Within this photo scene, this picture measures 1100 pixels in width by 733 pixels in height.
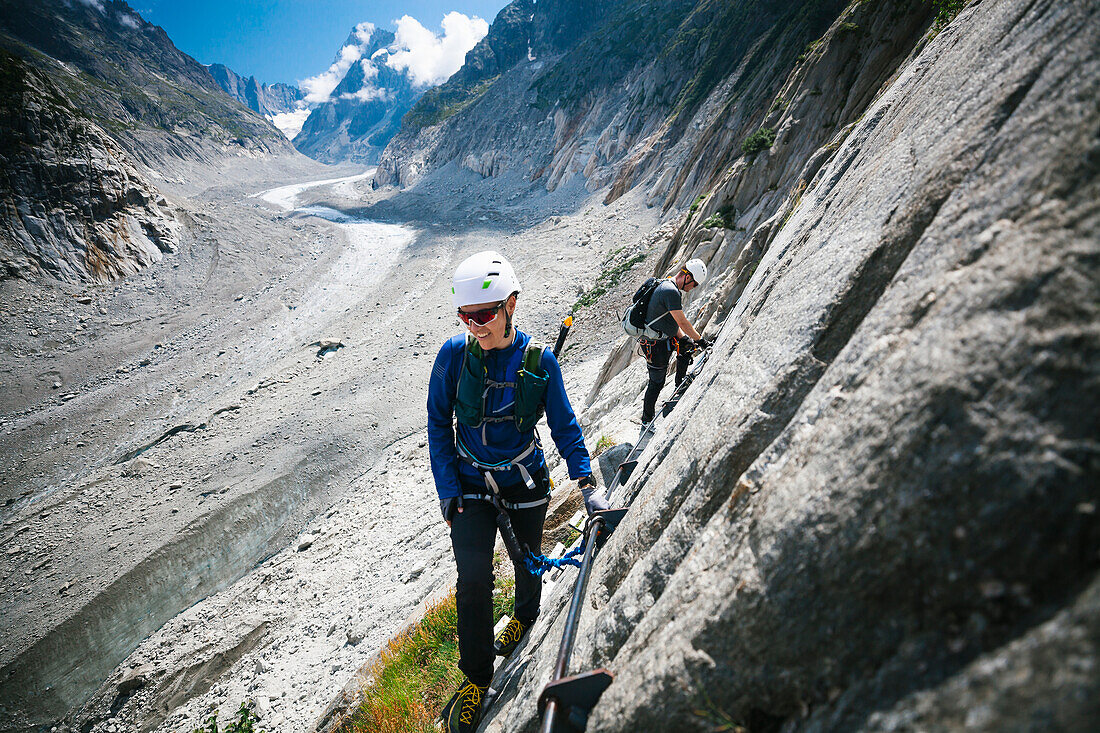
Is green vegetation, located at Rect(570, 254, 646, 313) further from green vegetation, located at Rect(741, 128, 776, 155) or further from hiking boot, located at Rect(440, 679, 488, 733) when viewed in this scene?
hiking boot, located at Rect(440, 679, 488, 733)

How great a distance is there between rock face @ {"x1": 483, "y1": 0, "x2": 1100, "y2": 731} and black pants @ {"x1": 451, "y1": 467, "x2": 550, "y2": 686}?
65 cm

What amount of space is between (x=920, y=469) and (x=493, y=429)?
10.1ft

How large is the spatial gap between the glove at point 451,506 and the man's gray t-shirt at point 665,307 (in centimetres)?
457

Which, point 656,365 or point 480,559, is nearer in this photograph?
point 480,559

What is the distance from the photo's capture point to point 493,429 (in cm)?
393

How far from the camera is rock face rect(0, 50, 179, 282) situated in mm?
27188

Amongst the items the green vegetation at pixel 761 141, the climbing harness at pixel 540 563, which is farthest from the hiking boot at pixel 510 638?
the green vegetation at pixel 761 141

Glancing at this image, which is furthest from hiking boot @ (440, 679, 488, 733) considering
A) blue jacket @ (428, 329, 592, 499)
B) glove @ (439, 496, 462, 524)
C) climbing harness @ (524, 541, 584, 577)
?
blue jacket @ (428, 329, 592, 499)

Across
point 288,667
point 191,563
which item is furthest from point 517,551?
point 191,563

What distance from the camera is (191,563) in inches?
484

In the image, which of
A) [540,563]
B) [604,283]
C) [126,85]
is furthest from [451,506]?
[126,85]

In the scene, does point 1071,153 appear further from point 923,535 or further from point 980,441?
point 923,535

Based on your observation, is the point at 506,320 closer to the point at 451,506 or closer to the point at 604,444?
the point at 451,506

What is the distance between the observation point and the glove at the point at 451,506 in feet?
12.6
